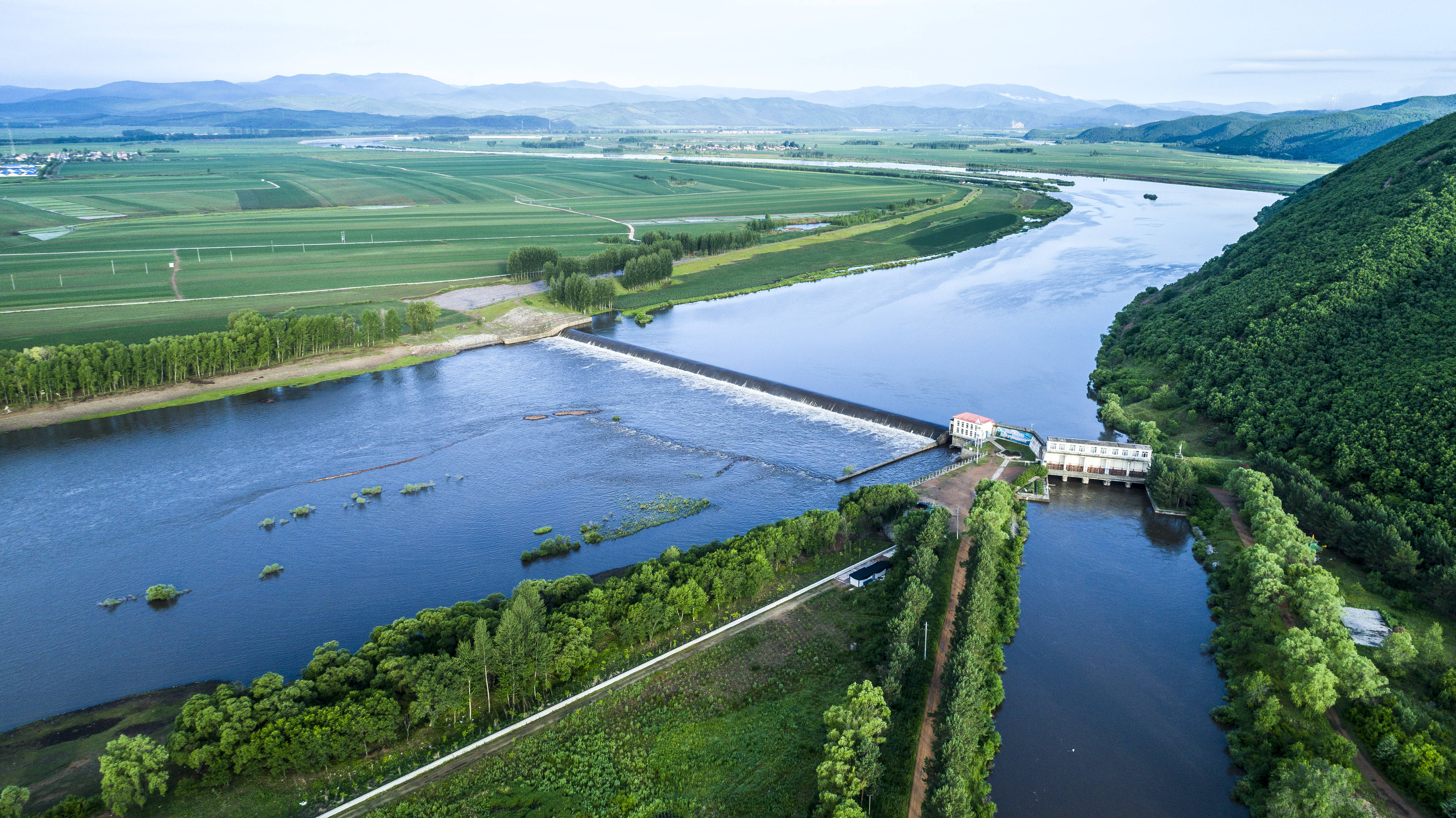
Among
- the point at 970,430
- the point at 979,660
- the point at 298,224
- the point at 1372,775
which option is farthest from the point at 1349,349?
the point at 298,224

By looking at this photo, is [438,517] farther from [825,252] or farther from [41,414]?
[825,252]

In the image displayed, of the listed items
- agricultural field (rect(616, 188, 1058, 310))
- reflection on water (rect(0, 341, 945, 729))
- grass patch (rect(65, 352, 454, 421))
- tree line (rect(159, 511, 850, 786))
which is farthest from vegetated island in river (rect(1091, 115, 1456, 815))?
grass patch (rect(65, 352, 454, 421))

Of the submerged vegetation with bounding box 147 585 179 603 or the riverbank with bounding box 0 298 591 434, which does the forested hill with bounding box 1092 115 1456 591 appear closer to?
the riverbank with bounding box 0 298 591 434

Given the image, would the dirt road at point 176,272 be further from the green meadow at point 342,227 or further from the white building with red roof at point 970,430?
the white building with red roof at point 970,430

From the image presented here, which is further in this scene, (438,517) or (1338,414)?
→ (1338,414)

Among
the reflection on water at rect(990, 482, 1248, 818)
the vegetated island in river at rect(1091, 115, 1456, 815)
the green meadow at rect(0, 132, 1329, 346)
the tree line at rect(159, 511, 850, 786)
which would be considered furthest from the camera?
the green meadow at rect(0, 132, 1329, 346)

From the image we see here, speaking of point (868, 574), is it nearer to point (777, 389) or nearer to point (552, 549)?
point (552, 549)

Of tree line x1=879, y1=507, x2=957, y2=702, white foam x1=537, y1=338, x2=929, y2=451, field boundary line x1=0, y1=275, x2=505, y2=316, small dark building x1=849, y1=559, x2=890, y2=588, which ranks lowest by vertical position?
small dark building x1=849, y1=559, x2=890, y2=588

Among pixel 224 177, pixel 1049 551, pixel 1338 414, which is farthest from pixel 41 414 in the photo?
pixel 224 177
